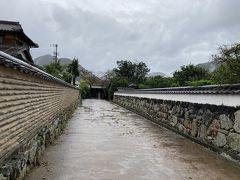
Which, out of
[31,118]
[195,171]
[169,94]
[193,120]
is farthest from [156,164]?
[169,94]

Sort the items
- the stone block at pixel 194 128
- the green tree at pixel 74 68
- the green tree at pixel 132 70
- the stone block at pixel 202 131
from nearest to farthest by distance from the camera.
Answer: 1. the stone block at pixel 202 131
2. the stone block at pixel 194 128
3. the green tree at pixel 74 68
4. the green tree at pixel 132 70

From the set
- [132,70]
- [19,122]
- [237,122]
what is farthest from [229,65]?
[132,70]

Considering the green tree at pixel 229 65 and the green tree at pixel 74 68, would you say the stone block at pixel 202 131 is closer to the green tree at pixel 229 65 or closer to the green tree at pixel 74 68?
the green tree at pixel 229 65

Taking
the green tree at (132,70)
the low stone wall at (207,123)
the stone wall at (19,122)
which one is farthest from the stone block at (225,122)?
the green tree at (132,70)

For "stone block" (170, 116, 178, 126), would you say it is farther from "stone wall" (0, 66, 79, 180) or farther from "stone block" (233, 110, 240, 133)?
"stone wall" (0, 66, 79, 180)

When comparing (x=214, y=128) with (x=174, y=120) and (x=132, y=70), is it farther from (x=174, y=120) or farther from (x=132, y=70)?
(x=132, y=70)

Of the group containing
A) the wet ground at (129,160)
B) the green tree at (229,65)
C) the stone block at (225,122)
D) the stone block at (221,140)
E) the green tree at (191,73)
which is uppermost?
the green tree at (191,73)

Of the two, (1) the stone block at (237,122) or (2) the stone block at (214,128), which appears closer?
(1) the stone block at (237,122)

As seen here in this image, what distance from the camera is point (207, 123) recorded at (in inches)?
399

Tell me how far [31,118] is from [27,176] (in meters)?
1.44

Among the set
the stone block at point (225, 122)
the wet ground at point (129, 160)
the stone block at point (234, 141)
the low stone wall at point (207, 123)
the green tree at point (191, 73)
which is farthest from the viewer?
the green tree at point (191, 73)

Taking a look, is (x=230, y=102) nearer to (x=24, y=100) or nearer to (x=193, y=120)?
(x=193, y=120)

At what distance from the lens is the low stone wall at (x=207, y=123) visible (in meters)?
8.29

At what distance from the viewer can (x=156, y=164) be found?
7824 millimetres
